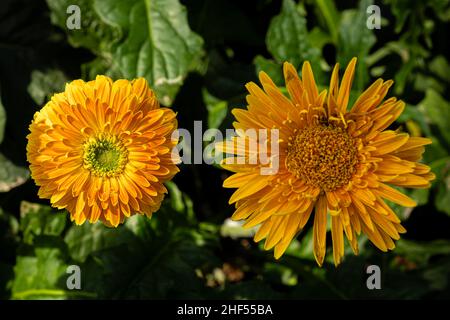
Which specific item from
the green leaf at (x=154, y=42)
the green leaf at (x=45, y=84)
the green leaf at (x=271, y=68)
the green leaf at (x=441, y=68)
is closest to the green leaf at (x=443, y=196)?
the green leaf at (x=441, y=68)

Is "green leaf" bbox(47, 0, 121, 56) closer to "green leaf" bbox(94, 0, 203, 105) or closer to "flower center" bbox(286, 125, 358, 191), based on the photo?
"green leaf" bbox(94, 0, 203, 105)

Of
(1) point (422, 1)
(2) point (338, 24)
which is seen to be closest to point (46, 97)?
(2) point (338, 24)

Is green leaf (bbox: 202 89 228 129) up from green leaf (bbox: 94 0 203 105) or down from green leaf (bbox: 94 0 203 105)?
down

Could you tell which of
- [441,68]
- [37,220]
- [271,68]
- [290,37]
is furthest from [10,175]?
[441,68]

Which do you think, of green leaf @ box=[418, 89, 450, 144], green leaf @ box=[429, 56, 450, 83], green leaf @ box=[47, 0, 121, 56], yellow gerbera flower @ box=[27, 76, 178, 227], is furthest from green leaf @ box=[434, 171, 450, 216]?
green leaf @ box=[47, 0, 121, 56]

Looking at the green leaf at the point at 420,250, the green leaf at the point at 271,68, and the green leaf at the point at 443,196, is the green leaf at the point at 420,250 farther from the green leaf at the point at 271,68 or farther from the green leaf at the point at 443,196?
the green leaf at the point at 271,68

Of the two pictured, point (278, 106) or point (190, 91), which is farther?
point (190, 91)

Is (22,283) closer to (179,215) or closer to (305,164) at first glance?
(179,215)
